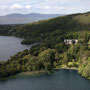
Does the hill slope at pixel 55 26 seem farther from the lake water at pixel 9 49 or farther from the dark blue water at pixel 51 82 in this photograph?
the dark blue water at pixel 51 82

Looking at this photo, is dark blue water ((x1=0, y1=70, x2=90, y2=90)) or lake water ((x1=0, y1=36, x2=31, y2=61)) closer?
dark blue water ((x1=0, y1=70, x2=90, y2=90))

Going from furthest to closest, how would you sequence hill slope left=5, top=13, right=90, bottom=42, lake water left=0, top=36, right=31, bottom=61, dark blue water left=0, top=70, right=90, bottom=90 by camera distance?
1. hill slope left=5, top=13, right=90, bottom=42
2. lake water left=0, top=36, right=31, bottom=61
3. dark blue water left=0, top=70, right=90, bottom=90

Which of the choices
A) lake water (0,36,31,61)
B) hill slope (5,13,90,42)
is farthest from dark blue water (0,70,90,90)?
hill slope (5,13,90,42)

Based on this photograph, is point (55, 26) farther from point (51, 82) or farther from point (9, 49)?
point (51, 82)

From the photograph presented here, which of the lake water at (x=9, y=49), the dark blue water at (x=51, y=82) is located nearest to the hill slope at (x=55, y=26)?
the lake water at (x=9, y=49)

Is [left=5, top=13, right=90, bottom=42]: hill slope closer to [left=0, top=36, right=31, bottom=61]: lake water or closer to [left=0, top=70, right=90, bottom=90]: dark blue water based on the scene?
[left=0, top=36, right=31, bottom=61]: lake water

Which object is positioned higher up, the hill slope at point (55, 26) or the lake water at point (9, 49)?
the hill slope at point (55, 26)

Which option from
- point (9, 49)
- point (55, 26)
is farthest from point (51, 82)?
point (55, 26)

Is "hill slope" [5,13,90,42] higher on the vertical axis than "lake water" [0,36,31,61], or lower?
higher

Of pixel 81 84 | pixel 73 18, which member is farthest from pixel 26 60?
pixel 73 18
